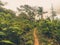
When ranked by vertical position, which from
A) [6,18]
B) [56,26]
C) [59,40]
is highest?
[6,18]

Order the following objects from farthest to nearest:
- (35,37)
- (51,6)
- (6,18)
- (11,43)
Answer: (51,6) → (6,18) → (35,37) → (11,43)

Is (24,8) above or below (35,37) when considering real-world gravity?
above

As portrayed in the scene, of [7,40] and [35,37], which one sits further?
[35,37]

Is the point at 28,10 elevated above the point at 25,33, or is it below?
above

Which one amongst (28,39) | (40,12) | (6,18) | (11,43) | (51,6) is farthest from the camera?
(51,6)

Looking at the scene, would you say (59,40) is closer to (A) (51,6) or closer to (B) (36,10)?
(B) (36,10)

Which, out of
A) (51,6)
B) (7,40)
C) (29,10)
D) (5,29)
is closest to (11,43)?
(7,40)

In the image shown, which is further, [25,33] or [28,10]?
[28,10]

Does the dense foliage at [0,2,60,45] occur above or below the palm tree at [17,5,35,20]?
below

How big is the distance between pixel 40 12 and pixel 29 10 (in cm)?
207

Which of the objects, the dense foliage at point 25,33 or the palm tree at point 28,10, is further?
the palm tree at point 28,10

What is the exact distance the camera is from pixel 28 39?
2042 cm

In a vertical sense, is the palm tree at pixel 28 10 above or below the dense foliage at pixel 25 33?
above

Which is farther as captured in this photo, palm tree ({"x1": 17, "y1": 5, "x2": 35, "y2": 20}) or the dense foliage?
palm tree ({"x1": 17, "y1": 5, "x2": 35, "y2": 20})
